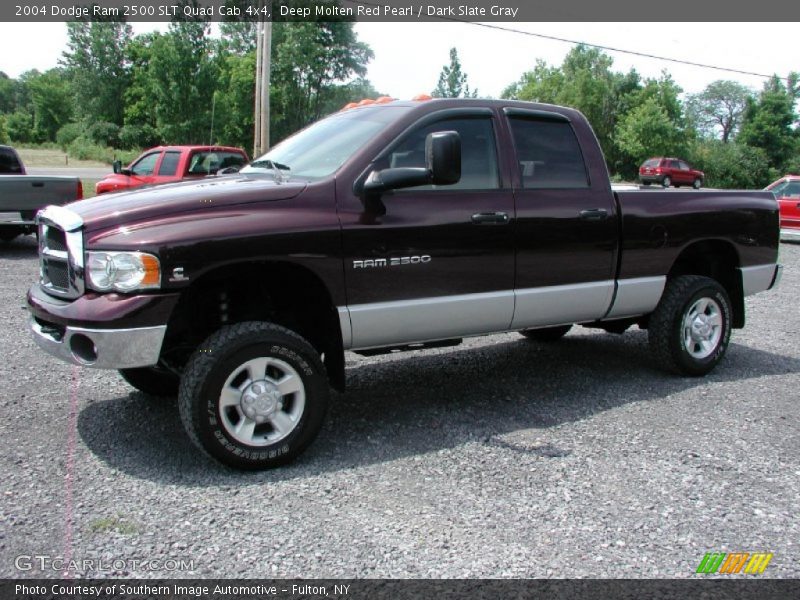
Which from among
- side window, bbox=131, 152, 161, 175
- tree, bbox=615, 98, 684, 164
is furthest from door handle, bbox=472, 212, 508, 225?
tree, bbox=615, 98, 684, 164

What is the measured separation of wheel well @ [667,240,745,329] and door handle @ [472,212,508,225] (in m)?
2.05

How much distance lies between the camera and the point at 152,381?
4.70 m

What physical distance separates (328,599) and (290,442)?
47.6 inches

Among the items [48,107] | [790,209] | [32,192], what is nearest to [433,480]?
[32,192]

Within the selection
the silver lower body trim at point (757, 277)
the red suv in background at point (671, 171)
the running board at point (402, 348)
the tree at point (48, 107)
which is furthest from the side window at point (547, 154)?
the tree at point (48, 107)

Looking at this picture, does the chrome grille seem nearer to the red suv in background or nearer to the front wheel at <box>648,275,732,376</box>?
the front wheel at <box>648,275,732,376</box>

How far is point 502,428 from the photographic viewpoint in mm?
4414

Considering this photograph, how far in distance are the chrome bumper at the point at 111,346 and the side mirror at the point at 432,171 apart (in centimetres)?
136

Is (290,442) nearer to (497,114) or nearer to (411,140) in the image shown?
(411,140)

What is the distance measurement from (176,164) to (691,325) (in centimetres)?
1057

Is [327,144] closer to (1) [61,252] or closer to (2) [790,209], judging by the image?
(1) [61,252]

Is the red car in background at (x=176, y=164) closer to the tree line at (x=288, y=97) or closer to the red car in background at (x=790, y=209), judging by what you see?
the red car in background at (x=790, y=209)

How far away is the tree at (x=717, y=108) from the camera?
9662cm

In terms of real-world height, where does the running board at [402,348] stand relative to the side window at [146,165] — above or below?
below
